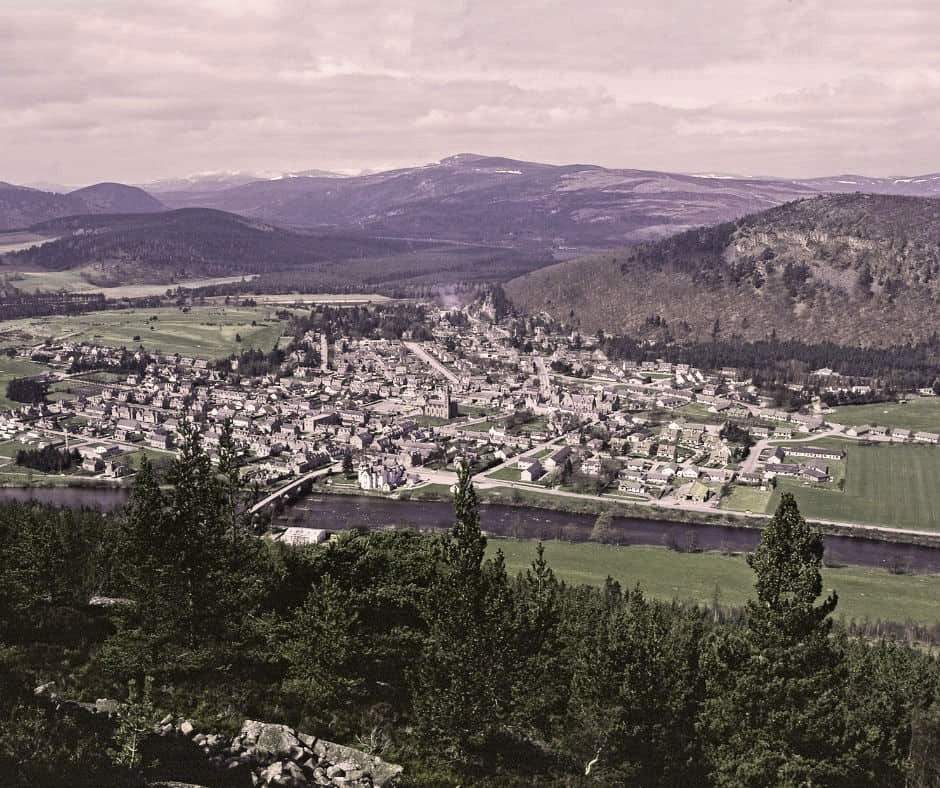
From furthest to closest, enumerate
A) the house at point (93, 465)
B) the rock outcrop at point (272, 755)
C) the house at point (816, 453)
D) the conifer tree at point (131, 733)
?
1. the house at point (816, 453)
2. the house at point (93, 465)
3. the rock outcrop at point (272, 755)
4. the conifer tree at point (131, 733)

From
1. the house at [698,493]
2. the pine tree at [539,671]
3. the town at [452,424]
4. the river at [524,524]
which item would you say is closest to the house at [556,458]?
the town at [452,424]

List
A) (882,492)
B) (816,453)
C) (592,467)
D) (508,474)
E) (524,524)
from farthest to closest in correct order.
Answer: (816,453), (592,467), (508,474), (882,492), (524,524)

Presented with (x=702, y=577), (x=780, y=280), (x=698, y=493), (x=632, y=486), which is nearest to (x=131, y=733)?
(x=702, y=577)

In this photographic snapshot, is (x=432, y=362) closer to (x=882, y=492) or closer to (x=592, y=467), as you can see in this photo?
(x=592, y=467)

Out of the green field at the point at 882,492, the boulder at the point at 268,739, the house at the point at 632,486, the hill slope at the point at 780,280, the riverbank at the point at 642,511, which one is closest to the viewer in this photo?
the boulder at the point at 268,739

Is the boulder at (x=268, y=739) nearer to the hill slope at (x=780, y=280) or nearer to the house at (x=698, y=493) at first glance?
the house at (x=698, y=493)
